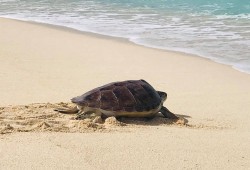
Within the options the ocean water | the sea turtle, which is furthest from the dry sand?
the ocean water

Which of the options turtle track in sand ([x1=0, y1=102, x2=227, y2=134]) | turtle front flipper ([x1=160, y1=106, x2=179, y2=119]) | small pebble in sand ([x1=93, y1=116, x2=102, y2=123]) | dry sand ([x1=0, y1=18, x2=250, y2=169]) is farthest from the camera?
turtle front flipper ([x1=160, y1=106, x2=179, y2=119])

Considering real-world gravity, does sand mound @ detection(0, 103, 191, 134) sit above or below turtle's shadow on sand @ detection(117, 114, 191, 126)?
above

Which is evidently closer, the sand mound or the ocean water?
the sand mound

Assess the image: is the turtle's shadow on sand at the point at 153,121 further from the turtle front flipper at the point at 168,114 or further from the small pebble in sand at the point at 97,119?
the small pebble in sand at the point at 97,119

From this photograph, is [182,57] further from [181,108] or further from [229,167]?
[229,167]

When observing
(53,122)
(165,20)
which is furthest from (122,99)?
(165,20)

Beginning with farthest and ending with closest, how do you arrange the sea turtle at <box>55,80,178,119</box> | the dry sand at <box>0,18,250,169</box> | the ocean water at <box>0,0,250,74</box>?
the ocean water at <box>0,0,250,74</box>, the sea turtle at <box>55,80,178,119</box>, the dry sand at <box>0,18,250,169</box>

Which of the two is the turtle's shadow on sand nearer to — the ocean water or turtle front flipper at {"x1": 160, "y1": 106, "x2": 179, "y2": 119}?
turtle front flipper at {"x1": 160, "y1": 106, "x2": 179, "y2": 119}

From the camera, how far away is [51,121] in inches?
220

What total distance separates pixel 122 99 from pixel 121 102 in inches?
1.7

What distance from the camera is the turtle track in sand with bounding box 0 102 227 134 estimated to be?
17.2 feet

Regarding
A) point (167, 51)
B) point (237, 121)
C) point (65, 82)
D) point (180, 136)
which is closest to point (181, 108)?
point (237, 121)

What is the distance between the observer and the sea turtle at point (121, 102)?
5.78m

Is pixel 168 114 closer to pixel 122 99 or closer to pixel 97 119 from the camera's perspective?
pixel 122 99
